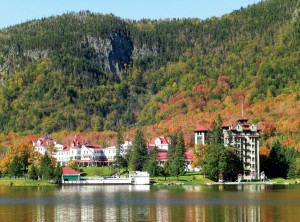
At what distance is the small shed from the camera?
190 m

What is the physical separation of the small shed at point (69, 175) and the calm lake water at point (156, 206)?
165 feet

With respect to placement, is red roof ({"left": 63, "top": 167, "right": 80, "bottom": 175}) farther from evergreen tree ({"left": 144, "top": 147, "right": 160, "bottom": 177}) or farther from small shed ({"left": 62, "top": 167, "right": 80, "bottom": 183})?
evergreen tree ({"left": 144, "top": 147, "right": 160, "bottom": 177})

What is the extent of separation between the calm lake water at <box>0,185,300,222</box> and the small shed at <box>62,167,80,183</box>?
5020 cm

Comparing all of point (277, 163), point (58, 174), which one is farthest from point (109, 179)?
point (277, 163)

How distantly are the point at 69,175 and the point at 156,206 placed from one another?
274ft

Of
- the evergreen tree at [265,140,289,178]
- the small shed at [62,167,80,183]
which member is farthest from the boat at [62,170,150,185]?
the evergreen tree at [265,140,289,178]

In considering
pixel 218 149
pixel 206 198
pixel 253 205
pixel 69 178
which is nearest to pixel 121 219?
pixel 253 205

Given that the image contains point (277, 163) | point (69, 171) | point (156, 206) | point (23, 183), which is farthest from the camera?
point (277, 163)

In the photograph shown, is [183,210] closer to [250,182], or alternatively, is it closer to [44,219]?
[44,219]

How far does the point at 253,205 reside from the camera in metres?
110

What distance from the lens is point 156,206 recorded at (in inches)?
4338

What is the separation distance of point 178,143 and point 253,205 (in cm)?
8768

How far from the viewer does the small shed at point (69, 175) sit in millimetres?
190250

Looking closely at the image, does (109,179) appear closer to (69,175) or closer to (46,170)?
(69,175)
